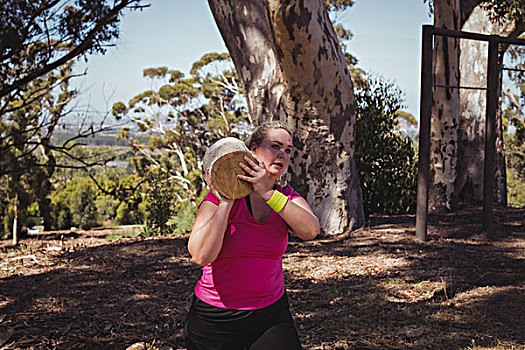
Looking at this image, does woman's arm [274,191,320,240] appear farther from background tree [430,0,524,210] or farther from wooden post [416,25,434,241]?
background tree [430,0,524,210]

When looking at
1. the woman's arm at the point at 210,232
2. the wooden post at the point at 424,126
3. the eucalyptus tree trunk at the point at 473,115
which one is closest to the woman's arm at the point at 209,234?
the woman's arm at the point at 210,232

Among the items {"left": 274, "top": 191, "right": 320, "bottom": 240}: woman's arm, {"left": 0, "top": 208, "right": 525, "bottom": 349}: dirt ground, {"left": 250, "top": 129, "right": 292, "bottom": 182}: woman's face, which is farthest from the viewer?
{"left": 0, "top": 208, "right": 525, "bottom": 349}: dirt ground

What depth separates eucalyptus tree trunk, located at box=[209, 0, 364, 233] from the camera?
269 inches

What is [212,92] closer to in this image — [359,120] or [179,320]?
[359,120]

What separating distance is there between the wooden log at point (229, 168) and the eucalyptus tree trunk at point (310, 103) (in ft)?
15.9

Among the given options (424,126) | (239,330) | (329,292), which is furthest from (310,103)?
(239,330)

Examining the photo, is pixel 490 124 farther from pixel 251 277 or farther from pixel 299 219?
pixel 251 277

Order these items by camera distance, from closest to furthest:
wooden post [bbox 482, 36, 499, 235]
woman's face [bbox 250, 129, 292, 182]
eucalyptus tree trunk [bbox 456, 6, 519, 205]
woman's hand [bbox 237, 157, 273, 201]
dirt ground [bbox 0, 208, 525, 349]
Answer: woman's hand [bbox 237, 157, 273, 201], woman's face [bbox 250, 129, 292, 182], dirt ground [bbox 0, 208, 525, 349], wooden post [bbox 482, 36, 499, 235], eucalyptus tree trunk [bbox 456, 6, 519, 205]

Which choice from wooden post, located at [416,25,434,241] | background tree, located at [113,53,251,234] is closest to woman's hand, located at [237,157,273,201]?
wooden post, located at [416,25,434,241]

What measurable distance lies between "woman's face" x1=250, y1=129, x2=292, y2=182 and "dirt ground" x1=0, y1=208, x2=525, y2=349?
75.8 inches

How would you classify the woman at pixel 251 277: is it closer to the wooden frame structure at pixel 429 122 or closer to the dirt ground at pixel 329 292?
the dirt ground at pixel 329 292

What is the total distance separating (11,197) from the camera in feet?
54.4

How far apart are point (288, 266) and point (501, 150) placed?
284 inches

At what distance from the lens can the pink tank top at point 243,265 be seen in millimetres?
2197
